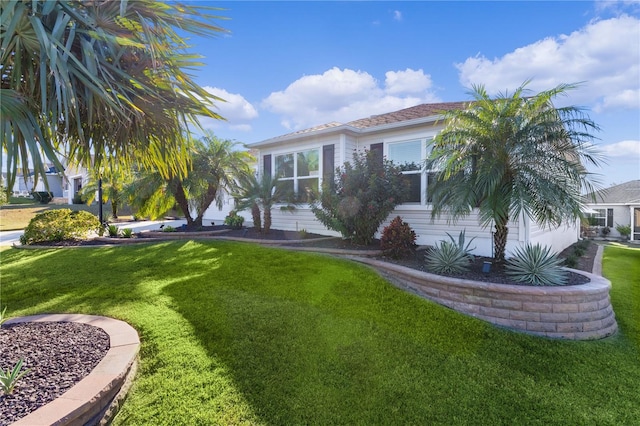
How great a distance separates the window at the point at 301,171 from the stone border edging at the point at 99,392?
8.08m

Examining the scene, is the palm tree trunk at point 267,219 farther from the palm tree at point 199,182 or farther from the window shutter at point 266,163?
the window shutter at point 266,163

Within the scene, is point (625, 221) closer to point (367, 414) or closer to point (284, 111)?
point (284, 111)

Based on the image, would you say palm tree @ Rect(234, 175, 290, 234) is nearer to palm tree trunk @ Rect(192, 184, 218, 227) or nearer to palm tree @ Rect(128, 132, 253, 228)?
palm tree @ Rect(128, 132, 253, 228)

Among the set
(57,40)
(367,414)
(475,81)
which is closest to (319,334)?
(367,414)

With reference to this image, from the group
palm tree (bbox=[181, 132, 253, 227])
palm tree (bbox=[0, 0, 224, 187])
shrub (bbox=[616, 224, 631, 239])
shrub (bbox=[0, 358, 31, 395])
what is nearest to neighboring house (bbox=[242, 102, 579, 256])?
palm tree (bbox=[181, 132, 253, 227])

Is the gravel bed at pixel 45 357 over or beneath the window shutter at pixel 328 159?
beneath

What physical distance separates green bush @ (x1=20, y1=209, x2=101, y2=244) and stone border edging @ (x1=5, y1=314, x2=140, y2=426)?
30.1 feet

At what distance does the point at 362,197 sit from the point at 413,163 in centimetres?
265

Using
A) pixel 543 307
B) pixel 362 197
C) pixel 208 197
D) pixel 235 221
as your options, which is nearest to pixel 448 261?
pixel 543 307

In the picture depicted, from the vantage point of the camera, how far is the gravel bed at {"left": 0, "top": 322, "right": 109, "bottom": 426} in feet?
8.53

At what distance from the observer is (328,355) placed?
12.4 ft

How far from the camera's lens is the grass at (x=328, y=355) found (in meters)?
2.99

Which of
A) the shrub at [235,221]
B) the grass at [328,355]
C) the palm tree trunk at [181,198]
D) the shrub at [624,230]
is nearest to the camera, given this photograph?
the grass at [328,355]

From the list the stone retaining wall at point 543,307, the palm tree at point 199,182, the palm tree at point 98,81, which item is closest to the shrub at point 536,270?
the stone retaining wall at point 543,307
